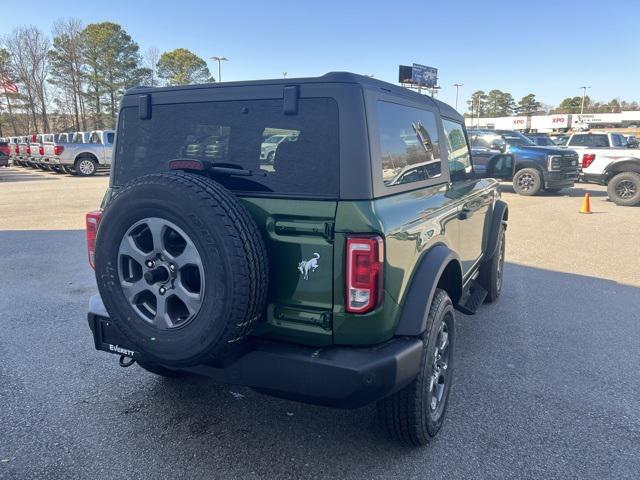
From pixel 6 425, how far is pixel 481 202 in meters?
3.89

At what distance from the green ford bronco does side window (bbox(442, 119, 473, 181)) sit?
1.20 m

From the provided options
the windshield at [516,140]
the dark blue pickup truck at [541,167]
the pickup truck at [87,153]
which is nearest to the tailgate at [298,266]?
the dark blue pickup truck at [541,167]

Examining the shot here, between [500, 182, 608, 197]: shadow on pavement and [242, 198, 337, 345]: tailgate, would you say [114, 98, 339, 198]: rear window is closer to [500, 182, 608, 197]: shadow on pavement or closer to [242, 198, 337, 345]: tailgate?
[242, 198, 337, 345]: tailgate

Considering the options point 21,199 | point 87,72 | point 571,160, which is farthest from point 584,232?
point 87,72

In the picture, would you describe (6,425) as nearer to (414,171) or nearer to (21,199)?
(414,171)

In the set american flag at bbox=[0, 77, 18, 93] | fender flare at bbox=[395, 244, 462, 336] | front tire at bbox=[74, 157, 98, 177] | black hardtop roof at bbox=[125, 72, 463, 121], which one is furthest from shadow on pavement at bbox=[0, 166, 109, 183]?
american flag at bbox=[0, 77, 18, 93]

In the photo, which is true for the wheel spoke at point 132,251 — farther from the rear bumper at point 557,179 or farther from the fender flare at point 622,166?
the rear bumper at point 557,179

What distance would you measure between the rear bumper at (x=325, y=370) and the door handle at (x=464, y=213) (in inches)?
54.2

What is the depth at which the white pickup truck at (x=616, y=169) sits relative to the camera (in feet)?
41.2

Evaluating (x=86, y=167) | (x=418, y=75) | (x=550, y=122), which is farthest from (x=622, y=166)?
(x=550, y=122)

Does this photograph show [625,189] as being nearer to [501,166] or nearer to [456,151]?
[501,166]

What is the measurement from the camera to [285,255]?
2281 mm

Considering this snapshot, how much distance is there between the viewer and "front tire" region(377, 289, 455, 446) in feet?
8.27

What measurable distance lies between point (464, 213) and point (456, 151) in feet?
2.48
